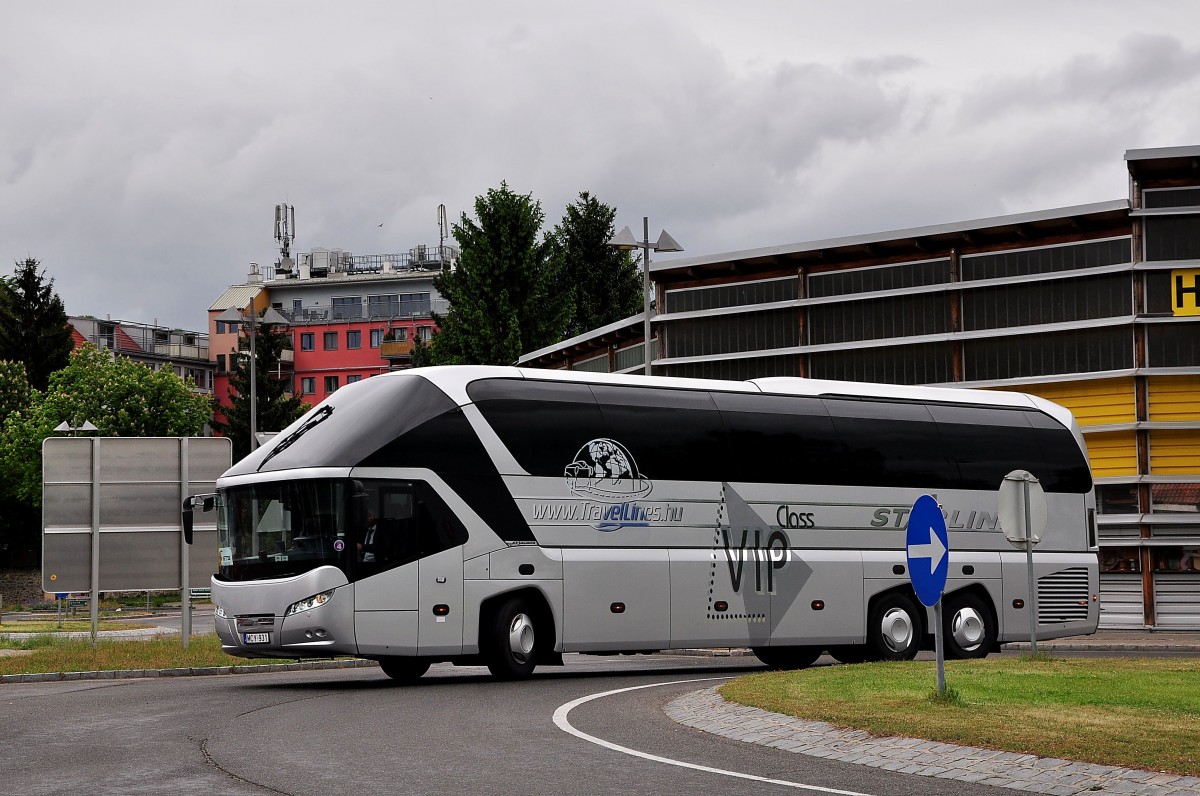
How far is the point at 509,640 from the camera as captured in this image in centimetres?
2042

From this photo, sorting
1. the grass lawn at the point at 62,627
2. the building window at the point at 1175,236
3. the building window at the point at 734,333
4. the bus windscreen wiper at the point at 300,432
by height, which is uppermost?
the building window at the point at 1175,236

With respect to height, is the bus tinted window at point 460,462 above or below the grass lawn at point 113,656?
above

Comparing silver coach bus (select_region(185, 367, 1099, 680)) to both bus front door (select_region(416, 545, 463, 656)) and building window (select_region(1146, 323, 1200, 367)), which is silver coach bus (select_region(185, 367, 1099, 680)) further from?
building window (select_region(1146, 323, 1200, 367))

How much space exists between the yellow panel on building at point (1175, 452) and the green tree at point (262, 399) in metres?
70.3

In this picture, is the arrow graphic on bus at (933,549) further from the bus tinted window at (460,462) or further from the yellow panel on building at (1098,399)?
the yellow panel on building at (1098,399)

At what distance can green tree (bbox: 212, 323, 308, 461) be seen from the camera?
100688mm

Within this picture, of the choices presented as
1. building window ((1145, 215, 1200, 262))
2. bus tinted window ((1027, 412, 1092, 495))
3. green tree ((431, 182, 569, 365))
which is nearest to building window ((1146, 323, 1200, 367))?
building window ((1145, 215, 1200, 262))

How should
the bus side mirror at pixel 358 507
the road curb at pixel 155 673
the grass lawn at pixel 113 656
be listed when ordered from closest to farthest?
the bus side mirror at pixel 358 507, the road curb at pixel 155 673, the grass lawn at pixel 113 656

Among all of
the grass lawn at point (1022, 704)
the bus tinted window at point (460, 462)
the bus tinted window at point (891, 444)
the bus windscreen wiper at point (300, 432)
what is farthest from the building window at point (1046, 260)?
the bus windscreen wiper at point (300, 432)

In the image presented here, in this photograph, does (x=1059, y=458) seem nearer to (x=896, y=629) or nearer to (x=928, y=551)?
(x=896, y=629)

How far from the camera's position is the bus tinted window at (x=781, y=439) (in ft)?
74.7

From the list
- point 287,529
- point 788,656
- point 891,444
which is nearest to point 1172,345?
point 891,444

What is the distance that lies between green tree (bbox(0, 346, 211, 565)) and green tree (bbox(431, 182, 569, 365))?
22.9m

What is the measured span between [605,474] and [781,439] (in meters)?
3.15
